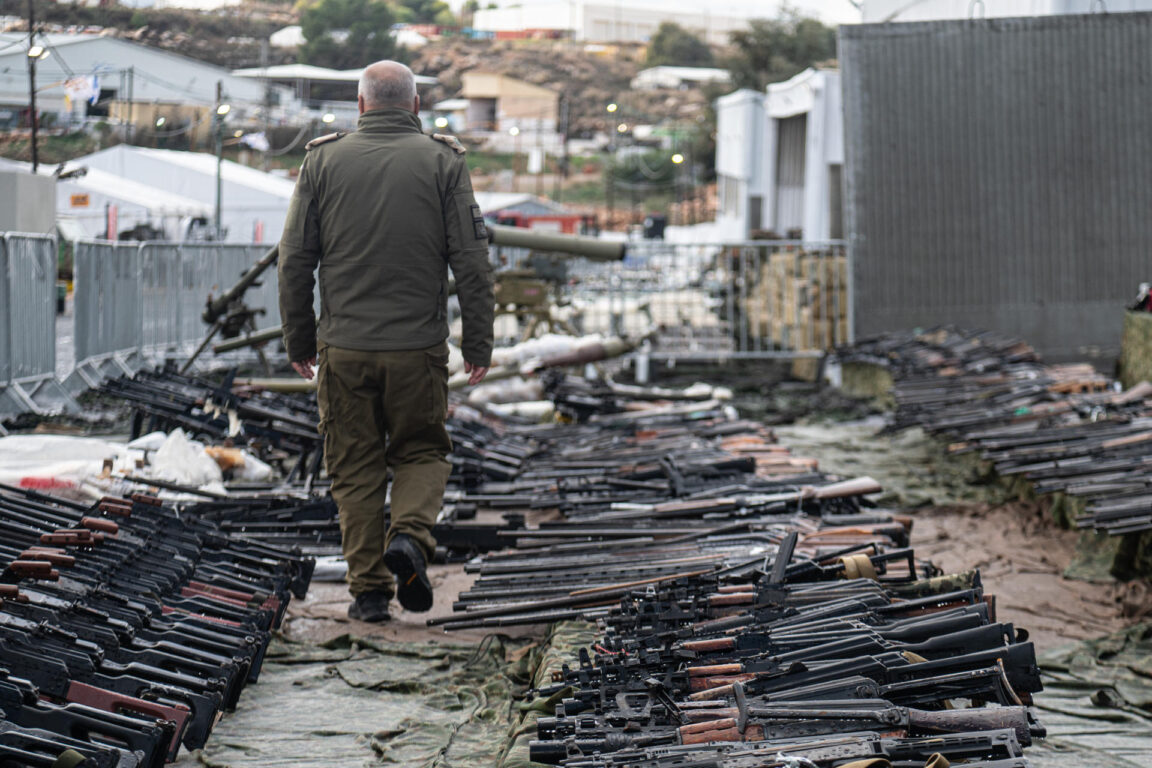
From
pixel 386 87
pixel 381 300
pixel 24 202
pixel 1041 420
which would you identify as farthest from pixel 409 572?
pixel 24 202

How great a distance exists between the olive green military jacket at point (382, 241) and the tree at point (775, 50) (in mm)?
50333

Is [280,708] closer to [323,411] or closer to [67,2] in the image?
[323,411]

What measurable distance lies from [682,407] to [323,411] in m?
4.81

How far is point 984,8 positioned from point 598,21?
4041 inches

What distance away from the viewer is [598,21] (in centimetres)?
11475

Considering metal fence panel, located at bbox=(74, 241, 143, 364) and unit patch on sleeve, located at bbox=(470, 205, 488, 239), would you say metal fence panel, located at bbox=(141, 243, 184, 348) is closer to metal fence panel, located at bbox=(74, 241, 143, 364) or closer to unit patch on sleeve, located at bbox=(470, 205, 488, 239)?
metal fence panel, located at bbox=(74, 241, 143, 364)

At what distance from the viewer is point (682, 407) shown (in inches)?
385

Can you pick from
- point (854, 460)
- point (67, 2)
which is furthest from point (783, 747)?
point (67, 2)

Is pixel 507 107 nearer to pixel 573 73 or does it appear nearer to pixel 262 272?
pixel 573 73

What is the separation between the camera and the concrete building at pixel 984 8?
14.6m

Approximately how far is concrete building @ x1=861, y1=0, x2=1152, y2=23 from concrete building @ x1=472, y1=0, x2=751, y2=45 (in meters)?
83.0

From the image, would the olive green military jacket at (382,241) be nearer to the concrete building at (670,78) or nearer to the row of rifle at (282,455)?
the row of rifle at (282,455)

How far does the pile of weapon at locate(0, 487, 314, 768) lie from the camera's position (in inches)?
121

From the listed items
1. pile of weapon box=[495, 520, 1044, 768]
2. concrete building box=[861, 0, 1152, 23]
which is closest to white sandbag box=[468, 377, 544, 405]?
pile of weapon box=[495, 520, 1044, 768]
